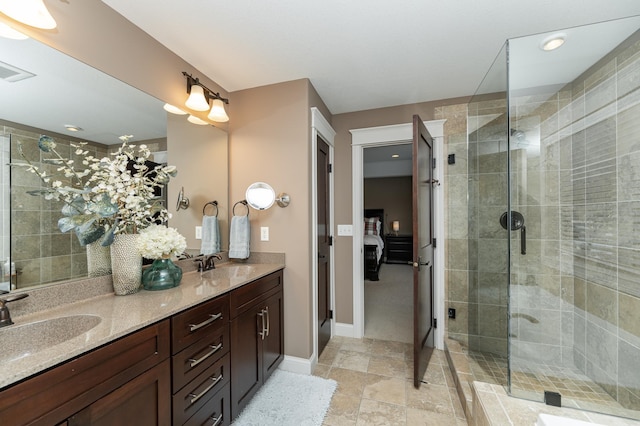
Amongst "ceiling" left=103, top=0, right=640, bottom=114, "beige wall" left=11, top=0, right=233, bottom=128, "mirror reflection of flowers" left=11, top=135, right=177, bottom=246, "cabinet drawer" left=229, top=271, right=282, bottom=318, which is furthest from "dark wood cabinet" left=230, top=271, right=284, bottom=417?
"ceiling" left=103, top=0, right=640, bottom=114

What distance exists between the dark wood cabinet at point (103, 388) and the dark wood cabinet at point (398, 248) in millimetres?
6222

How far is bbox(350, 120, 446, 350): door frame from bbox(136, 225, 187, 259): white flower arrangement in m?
Result: 1.80

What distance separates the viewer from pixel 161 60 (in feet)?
5.66

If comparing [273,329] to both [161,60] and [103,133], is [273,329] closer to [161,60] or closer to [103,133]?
[103,133]

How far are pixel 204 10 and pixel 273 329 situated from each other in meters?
2.20

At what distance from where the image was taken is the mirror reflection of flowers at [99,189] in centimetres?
121

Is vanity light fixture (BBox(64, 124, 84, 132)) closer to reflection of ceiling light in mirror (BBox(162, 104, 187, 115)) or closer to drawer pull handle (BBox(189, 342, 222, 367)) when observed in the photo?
reflection of ceiling light in mirror (BBox(162, 104, 187, 115))

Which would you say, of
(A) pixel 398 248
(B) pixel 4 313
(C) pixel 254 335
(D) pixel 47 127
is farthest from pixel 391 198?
(B) pixel 4 313

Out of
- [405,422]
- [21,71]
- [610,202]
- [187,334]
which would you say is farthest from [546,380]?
[21,71]

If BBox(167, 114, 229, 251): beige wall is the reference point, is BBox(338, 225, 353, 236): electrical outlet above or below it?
below

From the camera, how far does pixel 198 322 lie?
130 centimetres

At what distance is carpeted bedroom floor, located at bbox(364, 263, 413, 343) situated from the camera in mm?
2854

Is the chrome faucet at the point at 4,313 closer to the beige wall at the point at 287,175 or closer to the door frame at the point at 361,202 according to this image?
the beige wall at the point at 287,175

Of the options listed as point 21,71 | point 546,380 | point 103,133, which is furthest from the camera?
point 546,380
